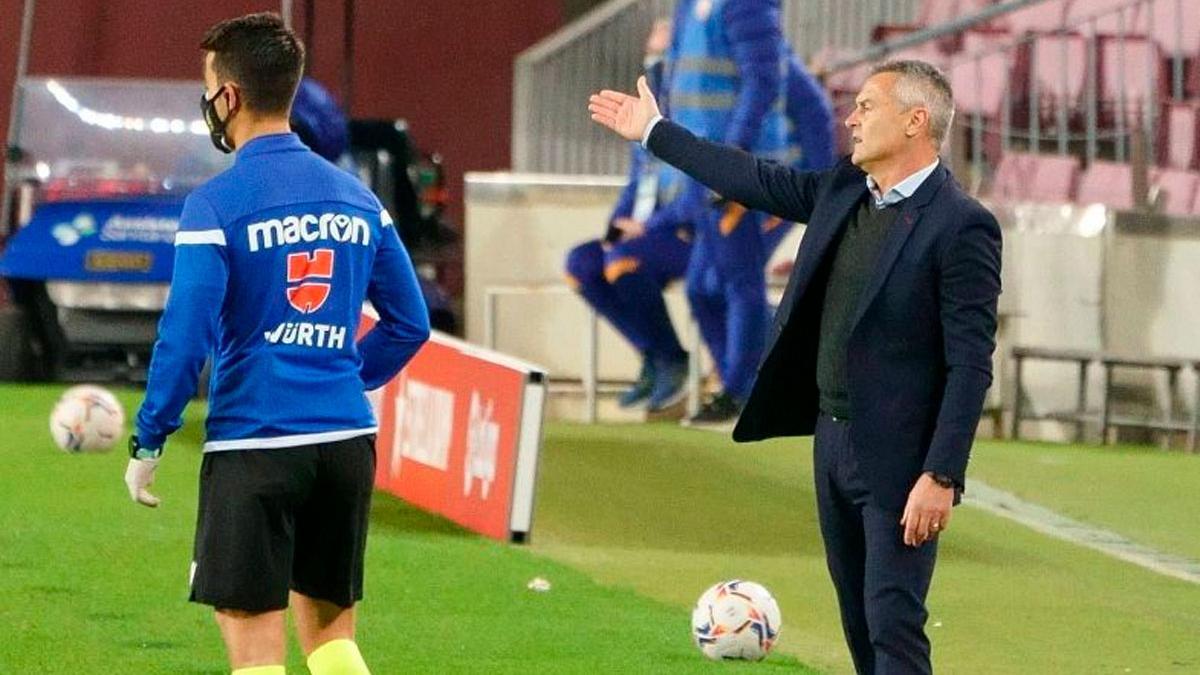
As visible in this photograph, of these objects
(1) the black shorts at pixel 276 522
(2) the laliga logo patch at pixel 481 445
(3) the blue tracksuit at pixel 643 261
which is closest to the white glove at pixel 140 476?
(1) the black shorts at pixel 276 522

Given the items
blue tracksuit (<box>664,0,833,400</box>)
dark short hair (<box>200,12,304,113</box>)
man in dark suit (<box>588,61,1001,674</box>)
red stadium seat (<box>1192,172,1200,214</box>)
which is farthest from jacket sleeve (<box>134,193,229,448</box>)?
red stadium seat (<box>1192,172,1200,214</box>)

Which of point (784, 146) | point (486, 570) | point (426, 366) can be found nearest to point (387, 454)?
point (426, 366)

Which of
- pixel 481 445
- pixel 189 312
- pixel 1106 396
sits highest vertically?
pixel 189 312

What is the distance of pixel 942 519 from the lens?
533 cm

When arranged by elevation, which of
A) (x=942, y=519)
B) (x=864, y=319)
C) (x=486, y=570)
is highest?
(x=864, y=319)

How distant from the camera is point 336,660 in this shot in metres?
5.30

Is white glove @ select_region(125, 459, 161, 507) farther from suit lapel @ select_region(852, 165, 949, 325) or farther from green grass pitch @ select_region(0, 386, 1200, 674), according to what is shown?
green grass pitch @ select_region(0, 386, 1200, 674)

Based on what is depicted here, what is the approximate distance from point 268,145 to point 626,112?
1069mm

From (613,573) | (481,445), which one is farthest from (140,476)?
(481,445)

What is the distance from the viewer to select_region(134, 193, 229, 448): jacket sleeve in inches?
198

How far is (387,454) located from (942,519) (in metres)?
6.90

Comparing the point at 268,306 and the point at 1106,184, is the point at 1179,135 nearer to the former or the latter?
the point at 1106,184

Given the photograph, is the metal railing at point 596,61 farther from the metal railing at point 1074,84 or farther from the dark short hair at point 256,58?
the dark short hair at point 256,58

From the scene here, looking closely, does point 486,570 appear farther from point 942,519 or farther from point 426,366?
point 942,519
